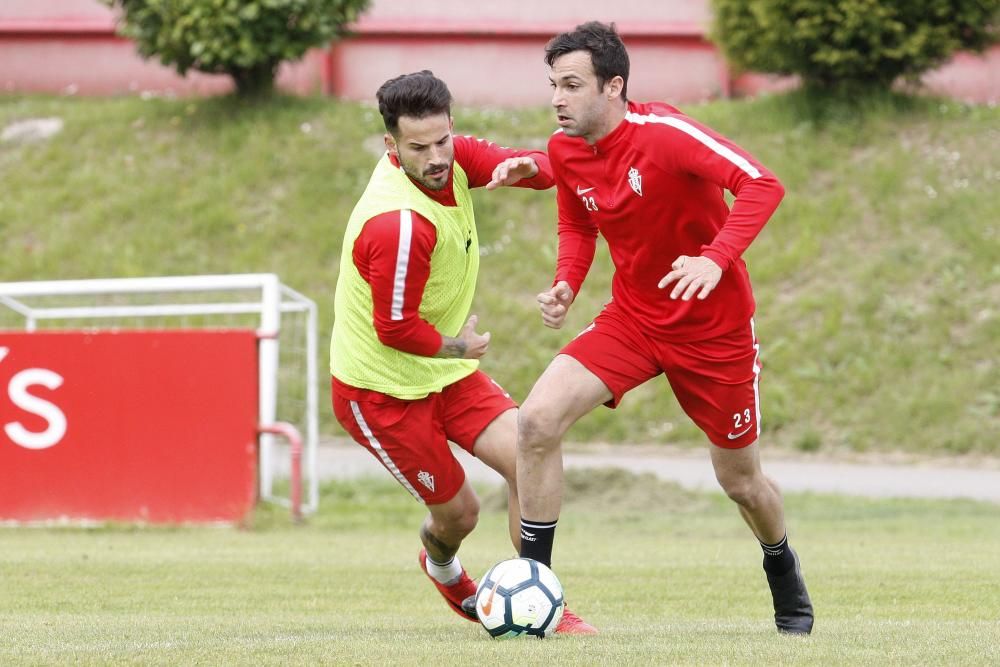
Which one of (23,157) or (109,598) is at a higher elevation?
(109,598)

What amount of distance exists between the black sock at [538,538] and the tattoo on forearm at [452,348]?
2.60 ft

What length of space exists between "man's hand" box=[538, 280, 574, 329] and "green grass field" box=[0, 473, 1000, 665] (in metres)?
1.36

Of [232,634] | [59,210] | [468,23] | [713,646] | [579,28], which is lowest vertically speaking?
[59,210]

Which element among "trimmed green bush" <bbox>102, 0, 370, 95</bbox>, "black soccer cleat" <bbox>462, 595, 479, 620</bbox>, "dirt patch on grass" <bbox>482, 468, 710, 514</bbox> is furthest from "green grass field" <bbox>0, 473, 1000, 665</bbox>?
"trimmed green bush" <bbox>102, 0, 370, 95</bbox>

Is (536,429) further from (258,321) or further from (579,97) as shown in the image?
(258,321)

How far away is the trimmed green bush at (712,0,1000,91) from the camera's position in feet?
58.7

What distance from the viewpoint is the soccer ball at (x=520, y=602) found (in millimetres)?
5934

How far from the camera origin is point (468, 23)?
21875 mm

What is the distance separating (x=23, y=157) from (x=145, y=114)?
5.88ft

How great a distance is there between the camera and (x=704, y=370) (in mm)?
6289

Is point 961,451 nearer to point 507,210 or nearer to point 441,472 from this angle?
point 507,210

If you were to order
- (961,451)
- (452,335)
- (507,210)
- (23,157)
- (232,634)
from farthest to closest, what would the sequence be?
(23,157), (507,210), (961,451), (452,335), (232,634)

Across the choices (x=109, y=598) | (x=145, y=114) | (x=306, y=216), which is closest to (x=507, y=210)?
(x=306, y=216)

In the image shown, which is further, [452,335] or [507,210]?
[507,210]
